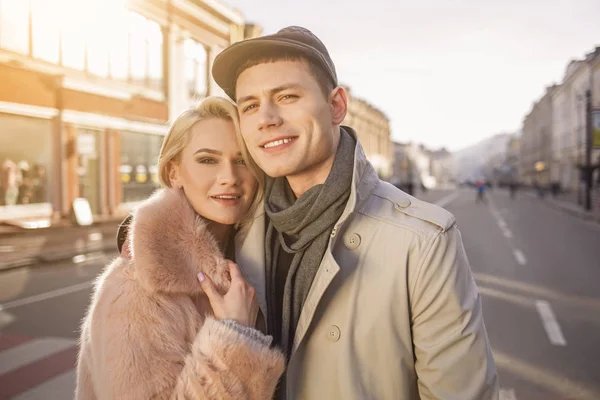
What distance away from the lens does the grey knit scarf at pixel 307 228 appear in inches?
70.5

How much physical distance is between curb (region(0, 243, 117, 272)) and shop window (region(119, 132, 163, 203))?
952 cm

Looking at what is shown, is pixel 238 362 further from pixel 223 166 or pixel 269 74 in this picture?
pixel 269 74

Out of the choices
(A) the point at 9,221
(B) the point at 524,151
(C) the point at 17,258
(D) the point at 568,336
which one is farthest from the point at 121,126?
(B) the point at 524,151

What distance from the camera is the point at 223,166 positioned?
2.14 metres

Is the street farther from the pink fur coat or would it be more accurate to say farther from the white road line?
the pink fur coat

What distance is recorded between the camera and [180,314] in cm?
177

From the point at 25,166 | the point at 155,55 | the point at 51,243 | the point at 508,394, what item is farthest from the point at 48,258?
the point at 155,55

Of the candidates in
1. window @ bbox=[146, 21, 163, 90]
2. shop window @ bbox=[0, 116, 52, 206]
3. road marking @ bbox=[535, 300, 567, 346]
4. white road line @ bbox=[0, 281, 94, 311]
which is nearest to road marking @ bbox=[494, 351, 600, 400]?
road marking @ bbox=[535, 300, 567, 346]

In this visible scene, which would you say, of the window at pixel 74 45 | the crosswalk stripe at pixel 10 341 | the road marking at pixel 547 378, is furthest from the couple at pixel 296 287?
the window at pixel 74 45

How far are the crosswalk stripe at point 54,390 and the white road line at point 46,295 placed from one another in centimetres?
308

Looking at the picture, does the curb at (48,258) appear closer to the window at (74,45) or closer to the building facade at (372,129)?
the window at (74,45)

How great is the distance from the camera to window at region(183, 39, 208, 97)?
87.9 feet

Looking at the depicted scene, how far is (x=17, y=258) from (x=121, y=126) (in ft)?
40.6

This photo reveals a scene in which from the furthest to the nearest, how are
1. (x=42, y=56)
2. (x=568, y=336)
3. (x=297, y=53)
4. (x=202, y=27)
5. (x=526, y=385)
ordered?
(x=202, y=27) < (x=42, y=56) < (x=568, y=336) < (x=526, y=385) < (x=297, y=53)
